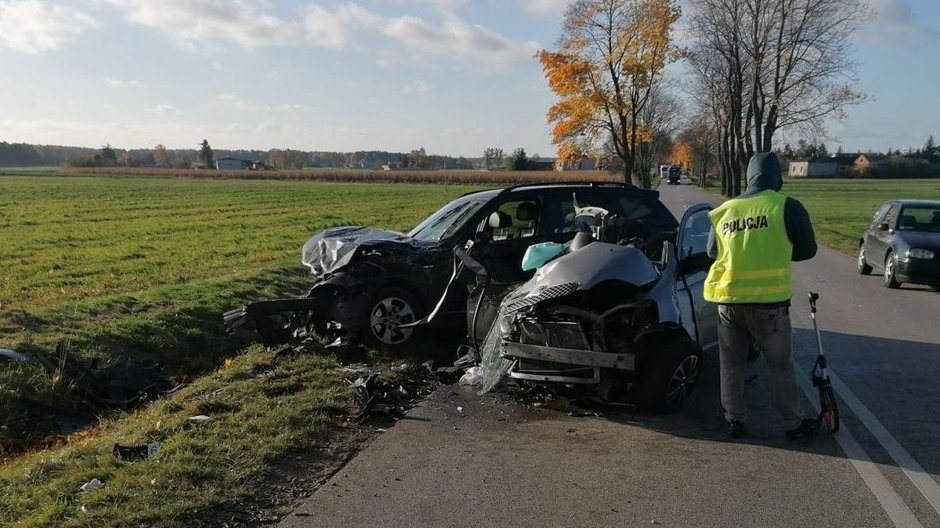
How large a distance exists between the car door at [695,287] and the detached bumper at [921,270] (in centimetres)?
695

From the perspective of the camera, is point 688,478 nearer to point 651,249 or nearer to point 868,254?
point 651,249

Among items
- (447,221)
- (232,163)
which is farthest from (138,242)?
(232,163)

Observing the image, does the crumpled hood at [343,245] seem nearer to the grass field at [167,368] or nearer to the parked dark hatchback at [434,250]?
the parked dark hatchback at [434,250]

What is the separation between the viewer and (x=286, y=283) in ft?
45.5

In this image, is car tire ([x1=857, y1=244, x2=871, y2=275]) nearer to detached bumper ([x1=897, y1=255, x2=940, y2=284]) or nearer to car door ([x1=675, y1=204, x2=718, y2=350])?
detached bumper ([x1=897, y1=255, x2=940, y2=284])

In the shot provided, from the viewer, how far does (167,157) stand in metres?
156

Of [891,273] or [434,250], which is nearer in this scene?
[434,250]

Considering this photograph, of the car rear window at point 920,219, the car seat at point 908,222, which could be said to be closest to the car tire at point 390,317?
the car rear window at point 920,219

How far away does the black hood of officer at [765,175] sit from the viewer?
213 inches

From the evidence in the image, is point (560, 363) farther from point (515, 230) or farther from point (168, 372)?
point (168, 372)

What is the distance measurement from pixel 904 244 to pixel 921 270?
0.57m

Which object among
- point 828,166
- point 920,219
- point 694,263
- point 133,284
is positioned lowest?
point 133,284

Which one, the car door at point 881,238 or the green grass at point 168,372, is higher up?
the car door at point 881,238

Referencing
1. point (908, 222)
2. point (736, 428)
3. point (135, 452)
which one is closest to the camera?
point (135, 452)
